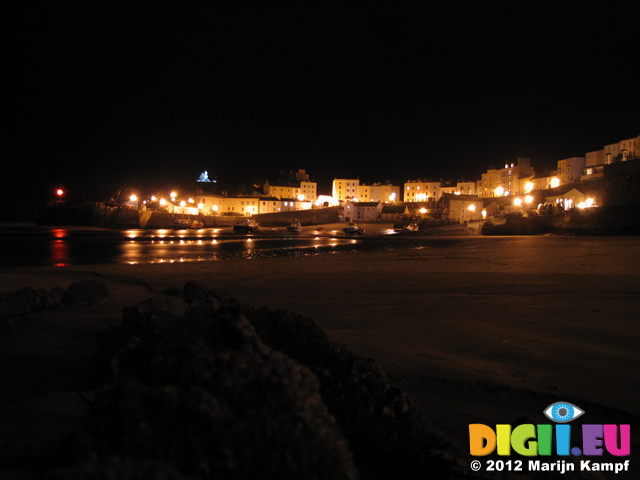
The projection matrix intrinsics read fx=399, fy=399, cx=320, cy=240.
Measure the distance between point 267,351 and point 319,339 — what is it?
1.99 feet

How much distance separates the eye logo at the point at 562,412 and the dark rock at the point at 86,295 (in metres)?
7.84

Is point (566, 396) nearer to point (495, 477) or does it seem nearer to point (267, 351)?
point (495, 477)

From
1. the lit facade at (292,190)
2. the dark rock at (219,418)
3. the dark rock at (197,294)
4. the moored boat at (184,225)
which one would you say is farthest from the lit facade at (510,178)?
the dark rock at (219,418)

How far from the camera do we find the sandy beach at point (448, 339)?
3643 mm

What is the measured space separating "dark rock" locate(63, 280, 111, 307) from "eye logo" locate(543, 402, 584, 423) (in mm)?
7841

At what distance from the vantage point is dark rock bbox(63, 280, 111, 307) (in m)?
7.73

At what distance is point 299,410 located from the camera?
55.6 inches

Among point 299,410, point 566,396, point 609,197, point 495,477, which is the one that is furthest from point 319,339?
point 609,197

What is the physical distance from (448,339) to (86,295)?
6891 millimetres

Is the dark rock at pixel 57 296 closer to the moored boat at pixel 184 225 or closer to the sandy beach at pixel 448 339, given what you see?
the sandy beach at pixel 448 339

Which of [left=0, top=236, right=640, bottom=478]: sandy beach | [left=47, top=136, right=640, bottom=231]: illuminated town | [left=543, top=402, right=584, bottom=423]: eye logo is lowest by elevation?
[left=543, top=402, right=584, bottom=423]: eye logo

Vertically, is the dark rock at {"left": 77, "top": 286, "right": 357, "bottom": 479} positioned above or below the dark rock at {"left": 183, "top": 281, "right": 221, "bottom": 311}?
above

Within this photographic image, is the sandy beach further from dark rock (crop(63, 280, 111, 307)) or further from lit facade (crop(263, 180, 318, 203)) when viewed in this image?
lit facade (crop(263, 180, 318, 203))

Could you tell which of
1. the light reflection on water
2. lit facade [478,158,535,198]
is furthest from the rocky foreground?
lit facade [478,158,535,198]
